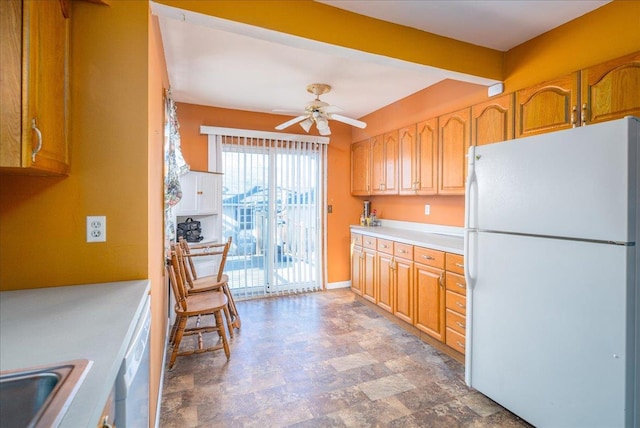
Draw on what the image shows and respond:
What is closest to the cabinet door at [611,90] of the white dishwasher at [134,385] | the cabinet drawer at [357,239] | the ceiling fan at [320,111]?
the ceiling fan at [320,111]

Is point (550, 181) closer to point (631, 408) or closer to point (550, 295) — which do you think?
point (550, 295)

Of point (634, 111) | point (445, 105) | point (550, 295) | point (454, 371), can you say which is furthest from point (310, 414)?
point (445, 105)

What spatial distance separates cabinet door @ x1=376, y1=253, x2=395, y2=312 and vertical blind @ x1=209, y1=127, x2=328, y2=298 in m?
1.17

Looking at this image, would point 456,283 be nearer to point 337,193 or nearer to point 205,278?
point 205,278

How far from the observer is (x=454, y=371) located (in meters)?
2.46

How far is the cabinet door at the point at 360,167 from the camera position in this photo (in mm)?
4371

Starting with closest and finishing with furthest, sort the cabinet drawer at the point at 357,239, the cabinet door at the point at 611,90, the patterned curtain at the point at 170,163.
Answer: the cabinet door at the point at 611,90, the patterned curtain at the point at 170,163, the cabinet drawer at the point at 357,239

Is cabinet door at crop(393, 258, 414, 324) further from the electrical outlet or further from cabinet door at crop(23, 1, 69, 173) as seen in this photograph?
cabinet door at crop(23, 1, 69, 173)

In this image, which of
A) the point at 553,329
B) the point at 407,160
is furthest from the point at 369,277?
the point at 553,329

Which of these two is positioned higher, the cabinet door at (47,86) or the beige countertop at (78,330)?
the cabinet door at (47,86)

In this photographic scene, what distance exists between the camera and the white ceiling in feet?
6.44

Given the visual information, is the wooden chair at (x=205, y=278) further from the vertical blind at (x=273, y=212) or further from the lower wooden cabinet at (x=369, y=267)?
the lower wooden cabinet at (x=369, y=267)

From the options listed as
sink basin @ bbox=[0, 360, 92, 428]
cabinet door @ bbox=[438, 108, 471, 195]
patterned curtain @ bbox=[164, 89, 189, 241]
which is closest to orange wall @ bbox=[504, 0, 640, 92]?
cabinet door @ bbox=[438, 108, 471, 195]

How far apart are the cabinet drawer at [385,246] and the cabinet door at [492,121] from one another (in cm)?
129
